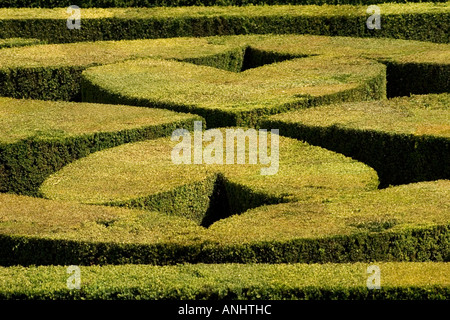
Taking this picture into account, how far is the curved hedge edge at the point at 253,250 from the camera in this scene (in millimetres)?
8180

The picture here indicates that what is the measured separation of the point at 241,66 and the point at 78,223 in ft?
33.8

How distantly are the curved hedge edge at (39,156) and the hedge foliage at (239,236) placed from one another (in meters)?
2.60

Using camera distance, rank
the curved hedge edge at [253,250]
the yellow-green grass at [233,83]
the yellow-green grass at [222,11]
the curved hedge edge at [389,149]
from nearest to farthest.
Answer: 1. the curved hedge edge at [253,250]
2. the curved hedge edge at [389,149]
3. the yellow-green grass at [233,83]
4. the yellow-green grass at [222,11]

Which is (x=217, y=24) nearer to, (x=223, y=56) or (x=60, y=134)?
(x=223, y=56)

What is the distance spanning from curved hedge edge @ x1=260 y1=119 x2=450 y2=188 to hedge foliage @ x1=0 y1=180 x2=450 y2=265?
91.1 inches

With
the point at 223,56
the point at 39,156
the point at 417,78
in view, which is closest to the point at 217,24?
the point at 223,56

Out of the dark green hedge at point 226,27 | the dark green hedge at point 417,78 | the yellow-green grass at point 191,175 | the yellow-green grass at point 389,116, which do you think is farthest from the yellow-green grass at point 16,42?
the yellow-green grass at point 389,116

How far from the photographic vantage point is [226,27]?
2078 centimetres

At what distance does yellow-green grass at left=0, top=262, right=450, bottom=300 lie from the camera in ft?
23.4

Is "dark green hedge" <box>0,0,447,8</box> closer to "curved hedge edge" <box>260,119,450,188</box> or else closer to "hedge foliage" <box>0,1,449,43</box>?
"hedge foliage" <box>0,1,449,43</box>

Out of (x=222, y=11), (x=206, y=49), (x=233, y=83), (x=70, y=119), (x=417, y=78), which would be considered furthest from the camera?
(x=222, y=11)

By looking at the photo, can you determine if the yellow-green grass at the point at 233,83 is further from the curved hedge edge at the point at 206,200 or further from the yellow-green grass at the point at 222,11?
the yellow-green grass at the point at 222,11

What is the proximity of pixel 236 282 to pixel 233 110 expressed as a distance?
5989 mm
